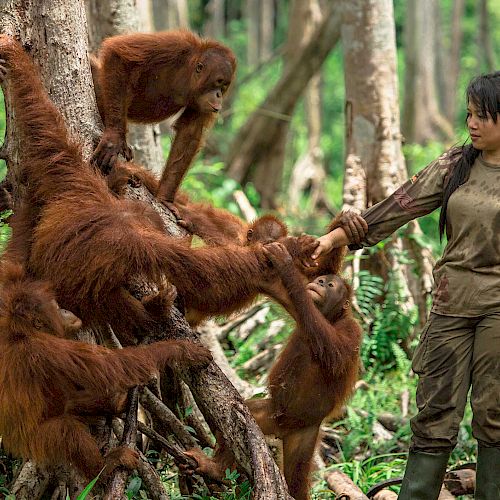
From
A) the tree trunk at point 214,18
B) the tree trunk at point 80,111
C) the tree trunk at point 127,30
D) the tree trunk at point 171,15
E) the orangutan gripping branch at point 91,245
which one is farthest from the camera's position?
the tree trunk at point 214,18

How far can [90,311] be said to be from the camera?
379 centimetres

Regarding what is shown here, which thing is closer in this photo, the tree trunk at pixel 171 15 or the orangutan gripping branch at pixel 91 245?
the orangutan gripping branch at pixel 91 245

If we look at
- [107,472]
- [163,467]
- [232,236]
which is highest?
[232,236]

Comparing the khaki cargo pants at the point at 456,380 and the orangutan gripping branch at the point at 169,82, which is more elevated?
the orangutan gripping branch at the point at 169,82

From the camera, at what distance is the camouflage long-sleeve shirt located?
12.4ft

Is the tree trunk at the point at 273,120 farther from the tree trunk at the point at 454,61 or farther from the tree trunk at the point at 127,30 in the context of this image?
the tree trunk at the point at 454,61

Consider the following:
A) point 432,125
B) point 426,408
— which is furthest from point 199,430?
point 432,125

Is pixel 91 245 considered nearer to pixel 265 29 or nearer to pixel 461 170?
pixel 461 170

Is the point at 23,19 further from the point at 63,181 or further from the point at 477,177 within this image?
the point at 477,177

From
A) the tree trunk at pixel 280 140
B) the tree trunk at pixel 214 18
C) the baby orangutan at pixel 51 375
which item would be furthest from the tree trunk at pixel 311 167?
the tree trunk at pixel 214 18

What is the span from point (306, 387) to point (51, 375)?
136 centimetres

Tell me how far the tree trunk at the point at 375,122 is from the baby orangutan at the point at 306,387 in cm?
249

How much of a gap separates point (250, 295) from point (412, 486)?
117cm

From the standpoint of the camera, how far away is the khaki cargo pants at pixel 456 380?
12.6ft
